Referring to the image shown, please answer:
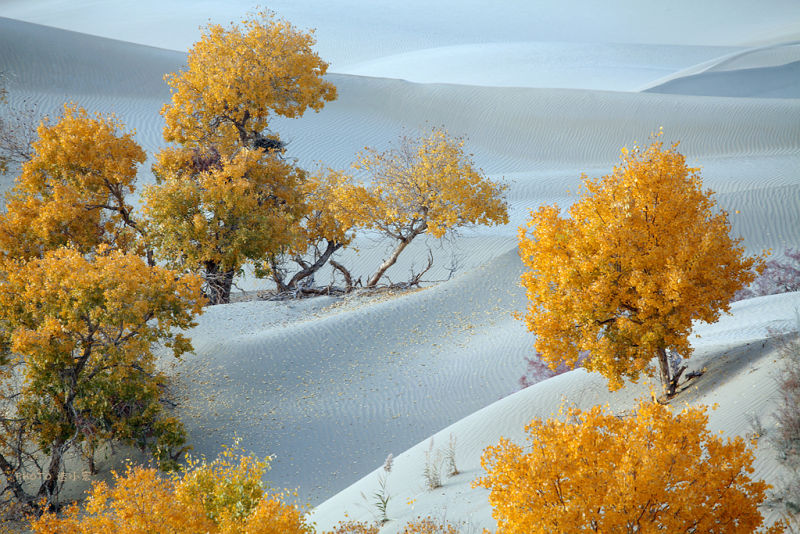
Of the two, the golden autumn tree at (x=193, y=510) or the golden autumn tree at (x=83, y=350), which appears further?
the golden autumn tree at (x=83, y=350)

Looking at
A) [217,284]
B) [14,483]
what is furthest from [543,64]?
[14,483]

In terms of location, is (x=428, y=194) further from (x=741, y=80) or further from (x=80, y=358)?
(x=741, y=80)

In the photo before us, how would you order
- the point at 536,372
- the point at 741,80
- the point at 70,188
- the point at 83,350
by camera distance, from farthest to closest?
the point at 741,80 < the point at 70,188 < the point at 536,372 < the point at 83,350

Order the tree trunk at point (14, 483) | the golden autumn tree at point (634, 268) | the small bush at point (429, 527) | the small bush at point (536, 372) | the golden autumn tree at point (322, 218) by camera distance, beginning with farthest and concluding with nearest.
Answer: the golden autumn tree at point (322, 218)
the small bush at point (536, 372)
the tree trunk at point (14, 483)
the golden autumn tree at point (634, 268)
the small bush at point (429, 527)

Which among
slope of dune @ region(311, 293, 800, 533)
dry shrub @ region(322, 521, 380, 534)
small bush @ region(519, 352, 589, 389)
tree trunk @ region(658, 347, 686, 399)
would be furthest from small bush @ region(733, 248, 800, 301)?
dry shrub @ region(322, 521, 380, 534)

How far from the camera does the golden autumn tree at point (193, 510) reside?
5418 mm

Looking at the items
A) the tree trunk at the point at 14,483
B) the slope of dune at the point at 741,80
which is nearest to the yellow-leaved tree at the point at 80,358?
the tree trunk at the point at 14,483

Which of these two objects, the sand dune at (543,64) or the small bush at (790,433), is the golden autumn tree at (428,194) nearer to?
the small bush at (790,433)

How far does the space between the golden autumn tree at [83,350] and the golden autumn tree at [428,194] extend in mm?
8336

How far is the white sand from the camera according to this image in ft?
33.3

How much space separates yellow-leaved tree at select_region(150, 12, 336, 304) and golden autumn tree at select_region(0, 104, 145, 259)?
1131 millimetres

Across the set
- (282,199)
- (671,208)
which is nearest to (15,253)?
(282,199)

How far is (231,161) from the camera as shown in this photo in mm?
17328

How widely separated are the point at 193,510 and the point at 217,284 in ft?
42.2
